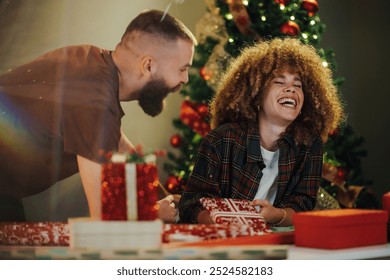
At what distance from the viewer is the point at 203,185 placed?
2.48m

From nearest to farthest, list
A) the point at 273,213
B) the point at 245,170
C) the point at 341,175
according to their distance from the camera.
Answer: the point at 273,213 → the point at 245,170 → the point at 341,175

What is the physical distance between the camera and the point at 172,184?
3293 millimetres

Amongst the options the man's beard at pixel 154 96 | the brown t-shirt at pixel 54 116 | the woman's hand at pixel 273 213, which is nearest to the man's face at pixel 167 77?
the man's beard at pixel 154 96

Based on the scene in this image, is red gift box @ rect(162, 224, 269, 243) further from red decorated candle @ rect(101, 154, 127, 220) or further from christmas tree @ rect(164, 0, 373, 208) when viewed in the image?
christmas tree @ rect(164, 0, 373, 208)

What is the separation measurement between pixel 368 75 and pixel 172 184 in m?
1.35

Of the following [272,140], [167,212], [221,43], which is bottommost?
[167,212]

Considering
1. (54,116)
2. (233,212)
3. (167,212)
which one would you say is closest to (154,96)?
(54,116)

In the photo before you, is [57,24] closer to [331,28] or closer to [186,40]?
[186,40]

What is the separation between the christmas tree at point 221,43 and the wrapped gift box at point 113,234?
169 centimetres

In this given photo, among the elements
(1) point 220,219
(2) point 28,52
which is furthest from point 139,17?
(1) point 220,219

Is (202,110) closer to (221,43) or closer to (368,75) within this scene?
(221,43)

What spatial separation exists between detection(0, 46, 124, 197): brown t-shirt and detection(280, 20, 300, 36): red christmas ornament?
0.96 metres

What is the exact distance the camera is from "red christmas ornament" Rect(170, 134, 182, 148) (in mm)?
3387
